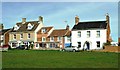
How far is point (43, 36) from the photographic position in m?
83.3

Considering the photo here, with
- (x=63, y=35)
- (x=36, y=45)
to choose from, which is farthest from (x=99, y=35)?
(x=36, y=45)

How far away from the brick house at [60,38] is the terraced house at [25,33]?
5.53 meters

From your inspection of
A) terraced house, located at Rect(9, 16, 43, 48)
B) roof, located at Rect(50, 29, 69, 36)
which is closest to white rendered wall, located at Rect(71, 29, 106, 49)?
roof, located at Rect(50, 29, 69, 36)

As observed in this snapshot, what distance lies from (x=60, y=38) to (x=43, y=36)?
23.5 feet

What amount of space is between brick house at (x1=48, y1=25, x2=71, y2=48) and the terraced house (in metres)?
5.53

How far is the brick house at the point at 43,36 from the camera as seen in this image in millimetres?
81969

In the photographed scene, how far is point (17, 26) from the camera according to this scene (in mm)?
89000

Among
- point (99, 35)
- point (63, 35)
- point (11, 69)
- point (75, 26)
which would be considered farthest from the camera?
point (63, 35)

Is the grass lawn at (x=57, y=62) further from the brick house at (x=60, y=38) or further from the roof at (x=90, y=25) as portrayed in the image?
the brick house at (x=60, y=38)

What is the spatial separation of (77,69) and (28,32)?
67377 mm

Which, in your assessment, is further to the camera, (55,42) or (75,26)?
(55,42)

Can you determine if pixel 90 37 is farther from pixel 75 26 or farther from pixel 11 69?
pixel 11 69

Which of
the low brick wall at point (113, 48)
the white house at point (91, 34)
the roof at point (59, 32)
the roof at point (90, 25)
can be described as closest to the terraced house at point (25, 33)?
the roof at point (59, 32)

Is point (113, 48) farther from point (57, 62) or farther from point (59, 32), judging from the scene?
point (57, 62)
